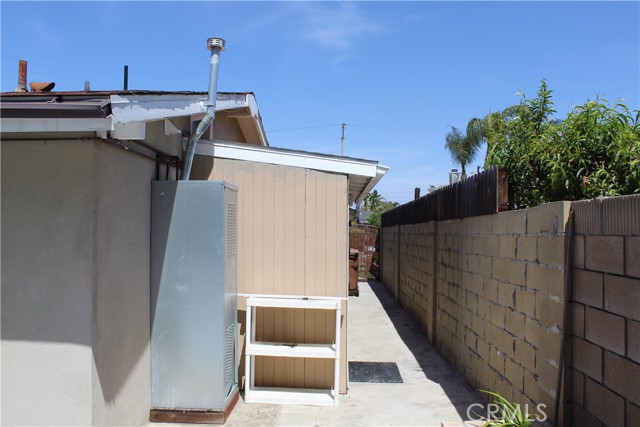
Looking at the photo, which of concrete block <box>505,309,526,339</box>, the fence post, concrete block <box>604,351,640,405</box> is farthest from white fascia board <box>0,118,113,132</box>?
the fence post

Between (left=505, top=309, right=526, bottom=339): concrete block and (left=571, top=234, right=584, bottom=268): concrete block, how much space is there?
1.11m

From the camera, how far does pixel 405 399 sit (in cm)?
570

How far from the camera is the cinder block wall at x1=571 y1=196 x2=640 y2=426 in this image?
2.74 m

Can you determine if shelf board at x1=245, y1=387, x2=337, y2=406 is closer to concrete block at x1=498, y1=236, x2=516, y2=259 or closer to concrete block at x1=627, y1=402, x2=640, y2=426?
concrete block at x1=498, y1=236, x2=516, y2=259

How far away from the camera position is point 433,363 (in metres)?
7.37

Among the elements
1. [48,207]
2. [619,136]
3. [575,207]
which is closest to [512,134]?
[619,136]

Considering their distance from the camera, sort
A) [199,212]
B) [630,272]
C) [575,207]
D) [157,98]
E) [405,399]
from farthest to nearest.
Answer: [405,399]
[199,212]
[157,98]
[575,207]
[630,272]

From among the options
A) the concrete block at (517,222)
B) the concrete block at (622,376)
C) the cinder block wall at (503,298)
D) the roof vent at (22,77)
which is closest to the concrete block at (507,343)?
the cinder block wall at (503,298)

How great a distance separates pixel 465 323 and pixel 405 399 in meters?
1.39

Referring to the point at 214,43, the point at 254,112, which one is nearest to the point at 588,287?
the point at 214,43

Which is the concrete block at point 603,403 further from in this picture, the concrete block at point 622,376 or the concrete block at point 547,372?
the concrete block at point 547,372

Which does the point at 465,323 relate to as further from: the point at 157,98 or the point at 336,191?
the point at 157,98

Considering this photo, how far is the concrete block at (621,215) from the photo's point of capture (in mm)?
2754

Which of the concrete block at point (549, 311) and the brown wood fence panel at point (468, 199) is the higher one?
the brown wood fence panel at point (468, 199)
